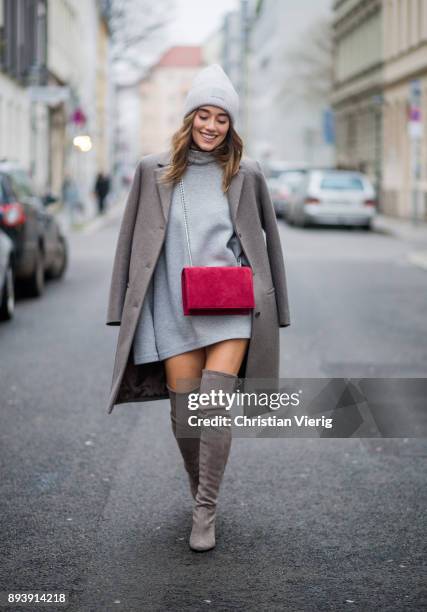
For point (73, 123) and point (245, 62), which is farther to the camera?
point (245, 62)

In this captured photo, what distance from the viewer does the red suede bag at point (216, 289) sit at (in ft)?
15.0

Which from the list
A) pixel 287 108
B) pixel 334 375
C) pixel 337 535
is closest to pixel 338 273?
pixel 334 375

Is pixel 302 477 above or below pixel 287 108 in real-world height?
below

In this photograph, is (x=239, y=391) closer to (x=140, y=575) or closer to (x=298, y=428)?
(x=140, y=575)

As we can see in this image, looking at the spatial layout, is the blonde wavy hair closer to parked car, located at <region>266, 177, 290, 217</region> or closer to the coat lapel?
the coat lapel

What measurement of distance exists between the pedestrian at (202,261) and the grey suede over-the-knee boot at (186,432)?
11mm

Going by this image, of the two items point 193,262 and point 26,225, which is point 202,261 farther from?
point 26,225

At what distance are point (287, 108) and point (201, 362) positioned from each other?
73.1m

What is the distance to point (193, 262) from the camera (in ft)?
15.3

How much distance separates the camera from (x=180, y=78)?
197 metres

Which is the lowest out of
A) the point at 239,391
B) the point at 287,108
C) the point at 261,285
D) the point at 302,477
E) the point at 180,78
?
the point at 302,477

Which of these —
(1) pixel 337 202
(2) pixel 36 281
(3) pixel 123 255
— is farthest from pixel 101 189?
→ (3) pixel 123 255

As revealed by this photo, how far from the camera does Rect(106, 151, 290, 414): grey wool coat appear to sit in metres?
4.69

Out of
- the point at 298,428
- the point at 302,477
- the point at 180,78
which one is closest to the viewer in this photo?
the point at 302,477
